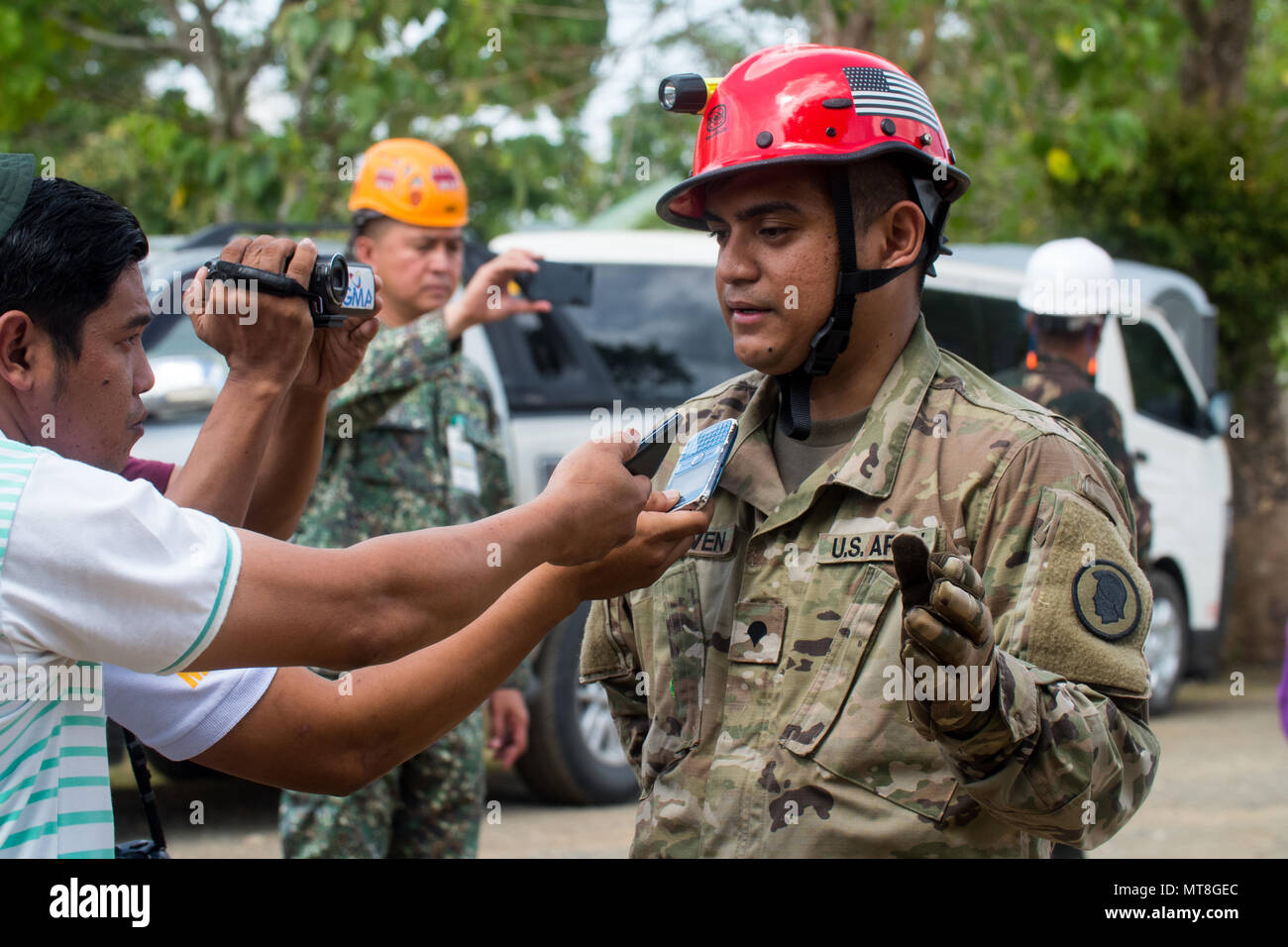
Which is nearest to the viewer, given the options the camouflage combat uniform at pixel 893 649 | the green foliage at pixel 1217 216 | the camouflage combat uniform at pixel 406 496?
the camouflage combat uniform at pixel 893 649

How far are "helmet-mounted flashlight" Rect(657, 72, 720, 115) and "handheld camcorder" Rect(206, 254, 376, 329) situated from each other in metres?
0.64

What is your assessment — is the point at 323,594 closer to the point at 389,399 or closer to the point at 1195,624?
the point at 389,399

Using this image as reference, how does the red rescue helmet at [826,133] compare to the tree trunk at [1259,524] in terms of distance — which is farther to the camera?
the tree trunk at [1259,524]

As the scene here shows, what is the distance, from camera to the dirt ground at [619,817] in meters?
6.04

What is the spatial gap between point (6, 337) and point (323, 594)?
0.59 meters

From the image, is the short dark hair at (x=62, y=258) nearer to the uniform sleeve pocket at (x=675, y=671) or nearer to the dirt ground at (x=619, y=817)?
the uniform sleeve pocket at (x=675, y=671)

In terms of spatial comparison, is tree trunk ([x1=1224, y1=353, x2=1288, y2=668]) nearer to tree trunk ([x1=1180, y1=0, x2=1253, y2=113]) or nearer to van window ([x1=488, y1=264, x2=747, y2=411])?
tree trunk ([x1=1180, y1=0, x2=1253, y2=113])

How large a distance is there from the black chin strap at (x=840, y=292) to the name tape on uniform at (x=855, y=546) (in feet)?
0.89

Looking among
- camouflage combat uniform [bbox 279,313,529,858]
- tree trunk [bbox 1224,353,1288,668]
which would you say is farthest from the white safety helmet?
tree trunk [bbox 1224,353,1288,668]

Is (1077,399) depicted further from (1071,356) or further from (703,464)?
(703,464)

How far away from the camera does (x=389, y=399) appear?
14.7ft

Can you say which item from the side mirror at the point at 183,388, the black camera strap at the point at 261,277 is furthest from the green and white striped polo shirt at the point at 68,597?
the side mirror at the point at 183,388

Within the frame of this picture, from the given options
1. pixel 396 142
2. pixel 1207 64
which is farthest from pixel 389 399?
pixel 1207 64

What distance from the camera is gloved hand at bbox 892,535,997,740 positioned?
70.2 inches
